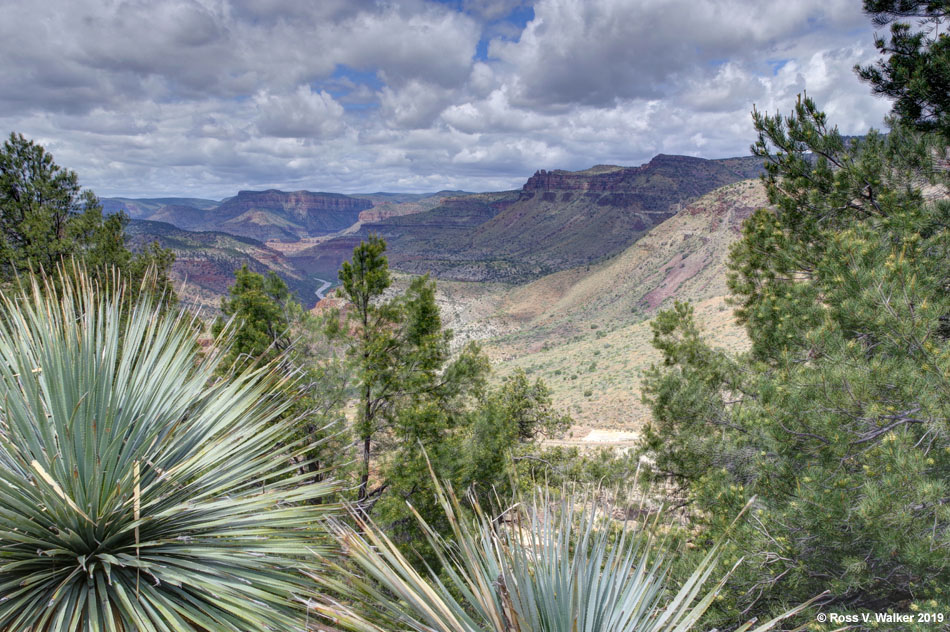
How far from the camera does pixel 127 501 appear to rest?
8.32 ft

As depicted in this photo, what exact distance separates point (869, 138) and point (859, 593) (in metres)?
5.10

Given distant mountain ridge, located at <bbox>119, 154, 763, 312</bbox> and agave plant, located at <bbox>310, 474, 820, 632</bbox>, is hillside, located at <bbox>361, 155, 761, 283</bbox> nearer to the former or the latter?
distant mountain ridge, located at <bbox>119, 154, 763, 312</bbox>

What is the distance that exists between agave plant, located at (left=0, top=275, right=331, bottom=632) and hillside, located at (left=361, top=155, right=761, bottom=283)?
10833 cm

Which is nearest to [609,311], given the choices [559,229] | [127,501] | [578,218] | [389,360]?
[389,360]

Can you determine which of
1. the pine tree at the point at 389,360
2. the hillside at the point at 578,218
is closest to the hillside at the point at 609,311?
the pine tree at the point at 389,360

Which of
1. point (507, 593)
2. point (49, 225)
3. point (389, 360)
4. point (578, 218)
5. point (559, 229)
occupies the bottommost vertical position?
point (389, 360)

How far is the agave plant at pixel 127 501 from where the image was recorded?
2.37 metres

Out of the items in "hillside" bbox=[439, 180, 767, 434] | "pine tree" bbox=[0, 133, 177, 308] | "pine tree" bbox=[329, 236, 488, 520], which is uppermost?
"pine tree" bbox=[0, 133, 177, 308]

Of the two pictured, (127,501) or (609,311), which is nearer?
(127,501)

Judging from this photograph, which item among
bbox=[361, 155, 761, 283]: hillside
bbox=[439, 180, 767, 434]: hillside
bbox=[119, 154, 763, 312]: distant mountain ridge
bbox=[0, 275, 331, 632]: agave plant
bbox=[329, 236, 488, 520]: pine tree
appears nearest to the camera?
bbox=[0, 275, 331, 632]: agave plant

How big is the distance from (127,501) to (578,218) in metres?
169

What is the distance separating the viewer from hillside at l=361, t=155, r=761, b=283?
131125 mm

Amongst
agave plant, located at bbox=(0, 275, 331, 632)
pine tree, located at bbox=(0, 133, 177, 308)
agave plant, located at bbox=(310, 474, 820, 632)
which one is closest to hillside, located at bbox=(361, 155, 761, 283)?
pine tree, located at bbox=(0, 133, 177, 308)

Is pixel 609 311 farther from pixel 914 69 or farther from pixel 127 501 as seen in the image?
pixel 127 501
